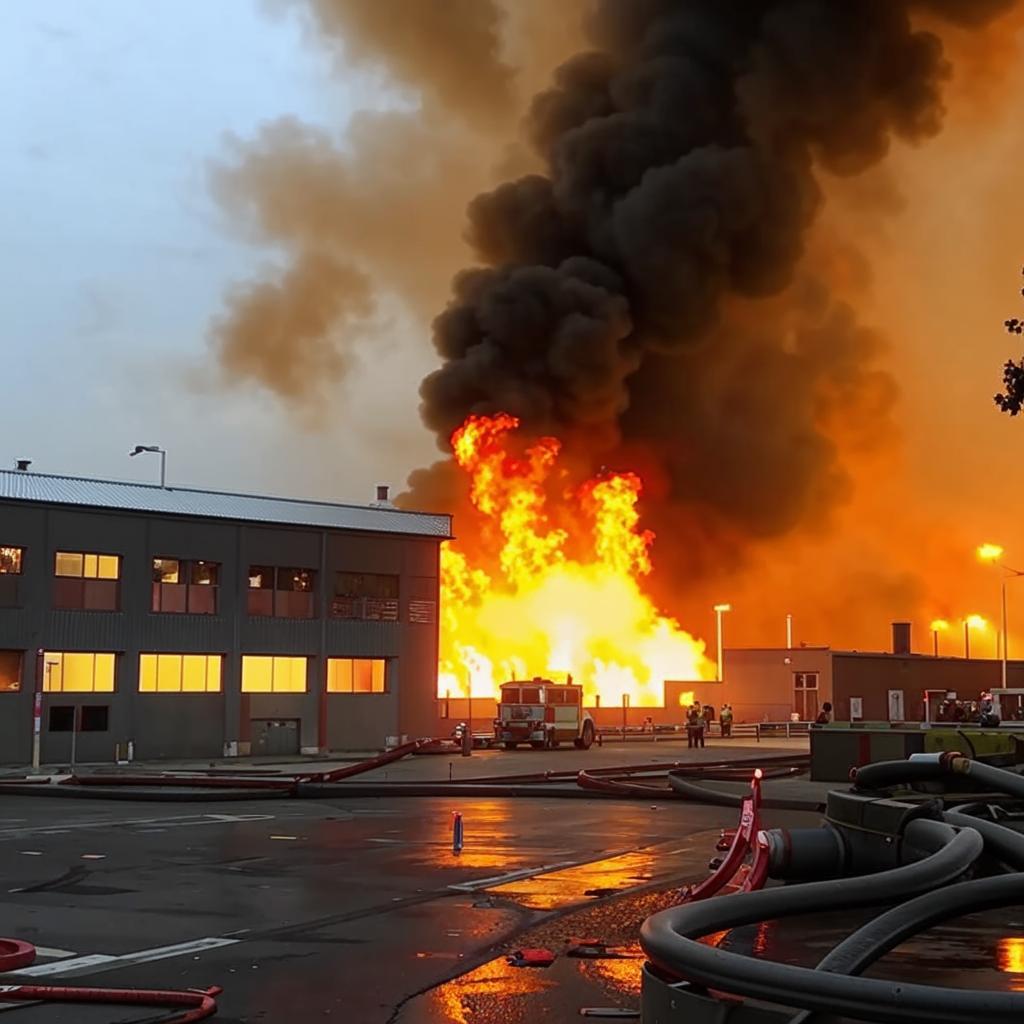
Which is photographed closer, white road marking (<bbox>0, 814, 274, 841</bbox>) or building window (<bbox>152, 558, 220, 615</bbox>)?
white road marking (<bbox>0, 814, 274, 841</bbox>)

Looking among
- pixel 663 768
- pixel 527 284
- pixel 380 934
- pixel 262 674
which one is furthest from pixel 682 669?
pixel 380 934

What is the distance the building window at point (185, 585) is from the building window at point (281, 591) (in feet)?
4.13

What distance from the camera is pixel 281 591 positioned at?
132 ft

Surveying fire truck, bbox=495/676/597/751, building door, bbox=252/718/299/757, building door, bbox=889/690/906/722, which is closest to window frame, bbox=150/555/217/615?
building door, bbox=252/718/299/757

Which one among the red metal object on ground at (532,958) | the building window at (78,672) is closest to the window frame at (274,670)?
the building window at (78,672)

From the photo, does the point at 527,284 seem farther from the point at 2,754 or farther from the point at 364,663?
the point at 2,754

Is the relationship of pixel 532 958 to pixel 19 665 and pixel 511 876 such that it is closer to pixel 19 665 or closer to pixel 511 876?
pixel 511 876

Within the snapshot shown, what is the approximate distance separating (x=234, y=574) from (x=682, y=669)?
91.6 ft

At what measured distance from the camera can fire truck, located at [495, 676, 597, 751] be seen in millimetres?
41219

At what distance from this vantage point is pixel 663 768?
29531mm

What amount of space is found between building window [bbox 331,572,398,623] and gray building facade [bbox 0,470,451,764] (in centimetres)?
6

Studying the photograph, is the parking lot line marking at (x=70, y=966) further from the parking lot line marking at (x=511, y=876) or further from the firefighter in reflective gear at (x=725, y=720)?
the firefighter in reflective gear at (x=725, y=720)

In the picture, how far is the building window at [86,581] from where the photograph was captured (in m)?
35.5

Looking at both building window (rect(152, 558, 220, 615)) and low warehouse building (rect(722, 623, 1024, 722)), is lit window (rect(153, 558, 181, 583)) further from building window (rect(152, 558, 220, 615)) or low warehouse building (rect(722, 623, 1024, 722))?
low warehouse building (rect(722, 623, 1024, 722))
